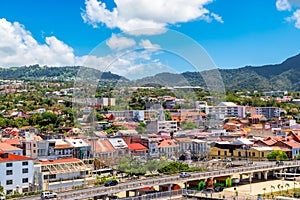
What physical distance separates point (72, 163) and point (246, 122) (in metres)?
18.2

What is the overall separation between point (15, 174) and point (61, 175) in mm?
1232

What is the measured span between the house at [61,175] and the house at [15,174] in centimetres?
24

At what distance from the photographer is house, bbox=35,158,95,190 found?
37.1 feet

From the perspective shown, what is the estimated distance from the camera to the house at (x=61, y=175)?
1130 centimetres

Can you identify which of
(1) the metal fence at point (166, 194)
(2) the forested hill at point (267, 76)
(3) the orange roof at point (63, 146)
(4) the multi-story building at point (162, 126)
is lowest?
(1) the metal fence at point (166, 194)

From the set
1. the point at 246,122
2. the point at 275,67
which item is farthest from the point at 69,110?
the point at 275,67

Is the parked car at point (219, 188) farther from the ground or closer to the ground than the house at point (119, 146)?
closer to the ground

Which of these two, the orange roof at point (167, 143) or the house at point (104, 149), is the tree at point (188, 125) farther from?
the house at point (104, 149)

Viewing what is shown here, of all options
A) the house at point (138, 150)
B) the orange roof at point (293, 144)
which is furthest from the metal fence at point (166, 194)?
the orange roof at point (293, 144)

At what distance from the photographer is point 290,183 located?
42.3ft

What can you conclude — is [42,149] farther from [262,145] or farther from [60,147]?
[262,145]

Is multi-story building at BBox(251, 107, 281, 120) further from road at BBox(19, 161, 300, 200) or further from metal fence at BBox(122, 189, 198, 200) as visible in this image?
metal fence at BBox(122, 189, 198, 200)

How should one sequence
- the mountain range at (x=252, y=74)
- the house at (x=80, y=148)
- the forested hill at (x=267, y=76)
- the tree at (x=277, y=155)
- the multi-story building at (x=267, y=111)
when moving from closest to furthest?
1. the house at (x=80, y=148)
2. the tree at (x=277, y=155)
3. the multi-story building at (x=267, y=111)
4. the forested hill at (x=267, y=76)
5. the mountain range at (x=252, y=74)

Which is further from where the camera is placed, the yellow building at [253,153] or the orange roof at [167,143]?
the yellow building at [253,153]
